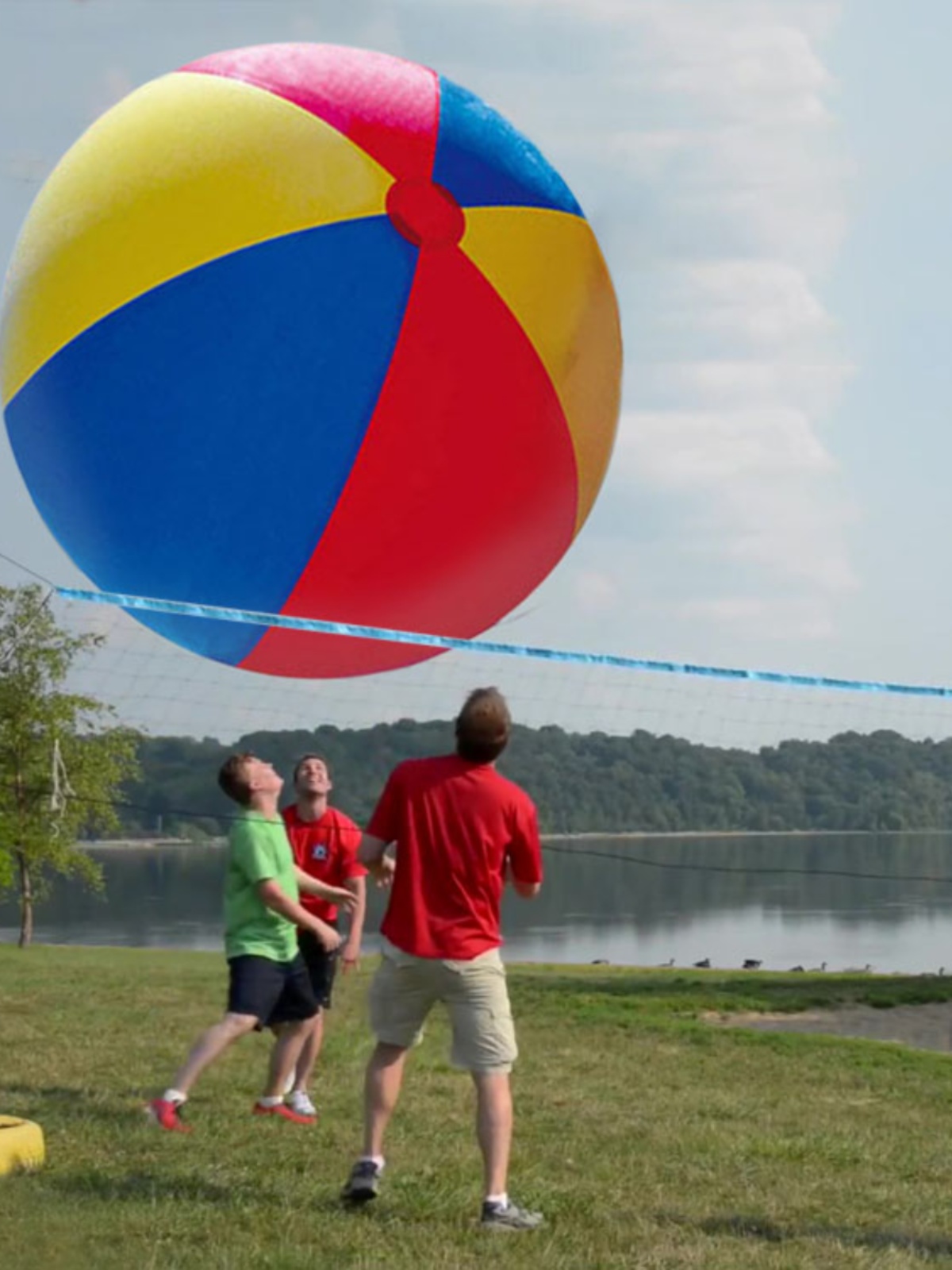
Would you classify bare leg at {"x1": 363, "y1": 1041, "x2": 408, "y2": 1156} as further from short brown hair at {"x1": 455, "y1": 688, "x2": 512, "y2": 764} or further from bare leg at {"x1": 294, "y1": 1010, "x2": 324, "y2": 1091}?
bare leg at {"x1": 294, "y1": 1010, "x2": 324, "y2": 1091}

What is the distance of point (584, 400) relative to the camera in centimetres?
775

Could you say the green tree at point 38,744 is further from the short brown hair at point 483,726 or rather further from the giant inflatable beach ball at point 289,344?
the short brown hair at point 483,726

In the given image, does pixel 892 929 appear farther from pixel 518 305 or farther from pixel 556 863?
pixel 518 305

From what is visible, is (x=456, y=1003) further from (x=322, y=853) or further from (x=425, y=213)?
(x=425, y=213)

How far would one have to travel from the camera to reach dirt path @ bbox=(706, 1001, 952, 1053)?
14.6 meters

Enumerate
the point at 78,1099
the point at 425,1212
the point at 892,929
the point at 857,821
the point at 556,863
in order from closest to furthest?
1. the point at 425,1212
2. the point at 78,1099
3. the point at 857,821
4. the point at 892,929
5. the point at 556,863

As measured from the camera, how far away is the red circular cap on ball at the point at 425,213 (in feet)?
23.5

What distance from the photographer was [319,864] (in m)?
6.17

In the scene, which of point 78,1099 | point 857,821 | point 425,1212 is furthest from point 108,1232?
point 857,821

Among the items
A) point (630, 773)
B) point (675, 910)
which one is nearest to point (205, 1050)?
point (630, 773)

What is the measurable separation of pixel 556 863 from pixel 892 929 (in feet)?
122

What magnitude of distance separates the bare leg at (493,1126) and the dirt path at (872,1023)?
32.9ft

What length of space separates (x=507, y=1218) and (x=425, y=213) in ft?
14.4

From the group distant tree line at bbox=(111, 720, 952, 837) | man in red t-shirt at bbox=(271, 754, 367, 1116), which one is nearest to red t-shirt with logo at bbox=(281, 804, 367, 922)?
man in red t-shirt at bbox=(271, 754, 367, 1116)
